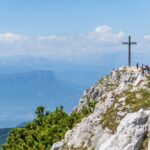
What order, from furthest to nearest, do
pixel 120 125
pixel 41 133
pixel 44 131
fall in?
pixel 44 131
pixel 41 133
pixel 120 125

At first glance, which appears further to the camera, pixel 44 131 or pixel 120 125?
pixel 44 131

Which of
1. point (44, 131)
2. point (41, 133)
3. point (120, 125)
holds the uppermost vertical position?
point (120, 125)

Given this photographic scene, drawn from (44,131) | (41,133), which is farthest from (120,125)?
(44,131)

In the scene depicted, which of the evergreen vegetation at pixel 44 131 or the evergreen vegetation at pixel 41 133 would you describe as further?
the evergreen vegetation at pixel 44 131

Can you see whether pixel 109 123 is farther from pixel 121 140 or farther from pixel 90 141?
pixel 121 140

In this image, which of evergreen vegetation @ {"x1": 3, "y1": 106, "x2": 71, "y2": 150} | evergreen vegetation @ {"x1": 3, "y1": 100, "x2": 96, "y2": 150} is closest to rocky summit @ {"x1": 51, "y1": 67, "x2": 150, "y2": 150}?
evergreen vegetation @ {"x1": 3, "y1": 100, "x2": 96, "y2": 150}

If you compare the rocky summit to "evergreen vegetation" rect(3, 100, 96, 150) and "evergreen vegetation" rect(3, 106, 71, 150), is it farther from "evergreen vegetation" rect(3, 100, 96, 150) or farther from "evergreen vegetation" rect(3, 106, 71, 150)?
"evergreen vegetation" rect(3, 106, 71, 150)

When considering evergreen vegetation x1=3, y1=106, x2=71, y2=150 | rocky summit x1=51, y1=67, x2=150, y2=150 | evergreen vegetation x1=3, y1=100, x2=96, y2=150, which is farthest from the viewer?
evergreen vegetation x1=3, y1=100, x2=96, y2=150

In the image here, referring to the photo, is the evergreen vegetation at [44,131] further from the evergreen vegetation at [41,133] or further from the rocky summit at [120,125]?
the rocky summit at [120,125]

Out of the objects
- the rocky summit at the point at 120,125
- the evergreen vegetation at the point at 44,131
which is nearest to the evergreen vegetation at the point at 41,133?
the evergreen vegetation at the point at 44,131

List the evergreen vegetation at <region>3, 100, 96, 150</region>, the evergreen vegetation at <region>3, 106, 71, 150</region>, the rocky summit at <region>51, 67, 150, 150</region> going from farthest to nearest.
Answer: the evergreen vegetation at <region>3, 100, 96, 150</region> < the evergreen vegetation at <region>3, 106, 71, 150</region> < the rocky summit at <region>51, 67, 150, 150</region>

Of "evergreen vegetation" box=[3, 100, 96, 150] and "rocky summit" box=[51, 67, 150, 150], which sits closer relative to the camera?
"rocky summit" box=[51, 67, 150, 150]

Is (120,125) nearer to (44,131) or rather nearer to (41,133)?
(41,133)

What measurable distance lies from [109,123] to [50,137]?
Result: 3980 centimetres
